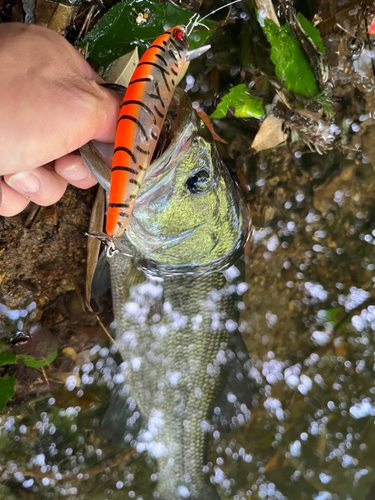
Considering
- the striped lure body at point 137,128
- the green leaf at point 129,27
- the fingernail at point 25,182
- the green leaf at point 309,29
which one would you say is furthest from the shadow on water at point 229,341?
the striped lure body at point 137,128

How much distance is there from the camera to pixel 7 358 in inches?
76.9

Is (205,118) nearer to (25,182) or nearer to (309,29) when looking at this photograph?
(309,29)

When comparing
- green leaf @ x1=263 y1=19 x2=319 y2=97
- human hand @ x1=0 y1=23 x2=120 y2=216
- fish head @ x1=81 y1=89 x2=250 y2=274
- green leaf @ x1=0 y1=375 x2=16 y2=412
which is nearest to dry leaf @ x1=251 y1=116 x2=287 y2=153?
green leaf @ x1=263 y1=19 x2=319 y2=97

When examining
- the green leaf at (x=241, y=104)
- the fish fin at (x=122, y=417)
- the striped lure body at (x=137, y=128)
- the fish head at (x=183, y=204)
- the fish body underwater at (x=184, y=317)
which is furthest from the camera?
the fish fin at (x=122, y=417)

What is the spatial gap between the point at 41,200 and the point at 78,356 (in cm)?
122

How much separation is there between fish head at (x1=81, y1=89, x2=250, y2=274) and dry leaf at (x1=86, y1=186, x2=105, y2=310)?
0.76 feet

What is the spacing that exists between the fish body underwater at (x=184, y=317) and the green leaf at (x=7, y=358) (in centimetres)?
60

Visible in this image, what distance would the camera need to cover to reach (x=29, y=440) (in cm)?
230

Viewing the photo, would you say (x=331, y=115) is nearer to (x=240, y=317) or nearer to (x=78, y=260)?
(x=240, y=317)

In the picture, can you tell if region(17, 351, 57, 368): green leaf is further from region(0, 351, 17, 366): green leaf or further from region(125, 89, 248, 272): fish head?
region(125, 89, 248, 272): fish head

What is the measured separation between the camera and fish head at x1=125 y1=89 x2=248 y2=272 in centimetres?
126

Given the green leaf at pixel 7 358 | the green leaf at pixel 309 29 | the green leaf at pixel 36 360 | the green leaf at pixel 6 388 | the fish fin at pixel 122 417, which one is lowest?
the fish fin at pixel 122 417

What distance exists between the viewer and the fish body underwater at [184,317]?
1.59m

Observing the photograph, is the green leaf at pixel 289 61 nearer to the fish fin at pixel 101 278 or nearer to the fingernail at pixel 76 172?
the fingernail at pixel 76 172
